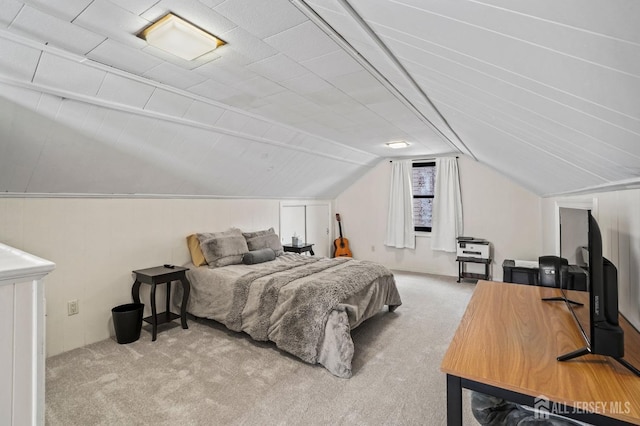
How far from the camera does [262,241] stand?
431 cm

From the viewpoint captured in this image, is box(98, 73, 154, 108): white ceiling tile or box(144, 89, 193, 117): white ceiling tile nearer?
box(98, 73, 154, 108): white ceiling tile

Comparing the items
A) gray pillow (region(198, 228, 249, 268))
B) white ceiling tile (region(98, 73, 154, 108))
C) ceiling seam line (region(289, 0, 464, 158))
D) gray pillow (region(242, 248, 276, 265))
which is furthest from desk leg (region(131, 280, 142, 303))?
ceiling seam line (region(289, 0, 464, 158))

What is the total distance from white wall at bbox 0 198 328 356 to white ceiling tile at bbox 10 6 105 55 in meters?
1.63

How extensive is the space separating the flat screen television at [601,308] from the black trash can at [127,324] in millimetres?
3274

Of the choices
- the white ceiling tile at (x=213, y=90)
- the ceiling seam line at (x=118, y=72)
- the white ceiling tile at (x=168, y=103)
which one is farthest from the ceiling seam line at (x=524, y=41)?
the white ceiling tile at (x=168, y=103)

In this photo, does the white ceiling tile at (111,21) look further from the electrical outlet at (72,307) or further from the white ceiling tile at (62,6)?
the electrical outlet at (72,307)

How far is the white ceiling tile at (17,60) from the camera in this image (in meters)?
1.60

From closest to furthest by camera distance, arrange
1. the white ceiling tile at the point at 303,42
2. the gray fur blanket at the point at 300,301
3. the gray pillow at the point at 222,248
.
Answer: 1. the white ceiling tile at the point at 303,42
2. the gray fur blanket at the point at 300,301
3. the gray pillow at the point at 222,248

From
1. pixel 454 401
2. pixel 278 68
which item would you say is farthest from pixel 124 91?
pixel 454 401

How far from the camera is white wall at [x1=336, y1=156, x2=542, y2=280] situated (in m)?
4.92

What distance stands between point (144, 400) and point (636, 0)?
9.25ft

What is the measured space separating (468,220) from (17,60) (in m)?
5.72

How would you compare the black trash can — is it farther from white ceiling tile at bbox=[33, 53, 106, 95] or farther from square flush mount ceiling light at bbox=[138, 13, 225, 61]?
square flush mount ceiling light at bbox=[138, 13, 225, 61]

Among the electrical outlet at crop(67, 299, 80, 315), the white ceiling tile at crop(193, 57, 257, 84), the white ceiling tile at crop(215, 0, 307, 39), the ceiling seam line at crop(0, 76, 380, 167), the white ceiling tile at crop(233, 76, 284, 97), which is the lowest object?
the electrical outlet at crop(67, 299, 80, 315)
